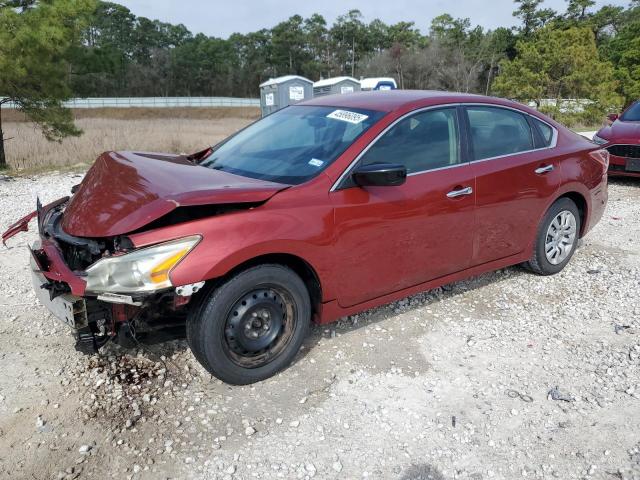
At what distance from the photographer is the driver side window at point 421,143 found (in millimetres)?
3447

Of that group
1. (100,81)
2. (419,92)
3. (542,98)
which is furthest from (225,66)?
(419,92)

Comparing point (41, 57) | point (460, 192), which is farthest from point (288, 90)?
point (460, 192)

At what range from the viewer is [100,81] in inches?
2375

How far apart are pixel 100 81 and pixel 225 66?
16.5m

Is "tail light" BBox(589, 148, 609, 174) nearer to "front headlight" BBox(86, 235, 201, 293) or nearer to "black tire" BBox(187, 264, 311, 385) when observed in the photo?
"black tire" BBox(187, 264, 311, 385)

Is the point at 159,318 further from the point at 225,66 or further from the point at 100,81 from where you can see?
the point at 225,66

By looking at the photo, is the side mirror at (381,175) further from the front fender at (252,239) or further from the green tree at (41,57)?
the green tree at (41,57)

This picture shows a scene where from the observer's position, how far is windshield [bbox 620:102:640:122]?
362 inches

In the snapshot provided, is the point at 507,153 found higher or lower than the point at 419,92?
lower

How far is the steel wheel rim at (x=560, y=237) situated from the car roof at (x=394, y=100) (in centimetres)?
115

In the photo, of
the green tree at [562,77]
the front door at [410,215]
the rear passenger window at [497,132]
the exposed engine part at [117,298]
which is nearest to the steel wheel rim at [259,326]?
the front door at [410,215]

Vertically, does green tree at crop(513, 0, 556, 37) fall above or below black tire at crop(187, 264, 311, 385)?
above

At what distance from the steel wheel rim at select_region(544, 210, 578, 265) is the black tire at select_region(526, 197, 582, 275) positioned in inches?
1.1

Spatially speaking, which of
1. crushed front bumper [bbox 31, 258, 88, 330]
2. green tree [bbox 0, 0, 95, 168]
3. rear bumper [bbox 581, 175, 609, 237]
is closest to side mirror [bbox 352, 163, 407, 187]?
crushed front bumper [bbox 31, 258, 88, 330]
